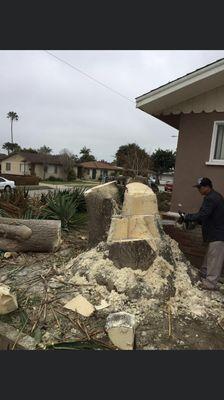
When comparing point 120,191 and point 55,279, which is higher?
point 120,191

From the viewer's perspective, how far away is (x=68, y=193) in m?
11.2

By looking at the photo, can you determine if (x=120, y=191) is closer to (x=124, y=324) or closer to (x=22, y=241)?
(x=22, y=241)

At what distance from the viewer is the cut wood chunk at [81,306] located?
14.1 feet

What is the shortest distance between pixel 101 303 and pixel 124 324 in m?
0.73

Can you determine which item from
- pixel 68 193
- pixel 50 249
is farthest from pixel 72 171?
pixel 50 249

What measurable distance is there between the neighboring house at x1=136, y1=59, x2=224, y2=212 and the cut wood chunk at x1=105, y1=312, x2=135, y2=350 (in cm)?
331

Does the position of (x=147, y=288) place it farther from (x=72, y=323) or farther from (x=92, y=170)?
(x=92, y=170)

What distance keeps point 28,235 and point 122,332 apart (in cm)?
330

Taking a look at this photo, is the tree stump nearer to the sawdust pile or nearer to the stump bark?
the stump bark

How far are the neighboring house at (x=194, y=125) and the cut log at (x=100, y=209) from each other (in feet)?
4.78

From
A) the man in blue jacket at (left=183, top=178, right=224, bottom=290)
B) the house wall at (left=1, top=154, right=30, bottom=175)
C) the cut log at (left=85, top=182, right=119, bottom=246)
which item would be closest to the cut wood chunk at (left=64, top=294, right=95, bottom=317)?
the cut log at (left=85, top=182, right=119, bottom=246)

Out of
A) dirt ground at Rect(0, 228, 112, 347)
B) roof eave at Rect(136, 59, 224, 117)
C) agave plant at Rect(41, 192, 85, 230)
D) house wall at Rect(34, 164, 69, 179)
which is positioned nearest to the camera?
dirt ground at Rect(0, 228, 112, 347)

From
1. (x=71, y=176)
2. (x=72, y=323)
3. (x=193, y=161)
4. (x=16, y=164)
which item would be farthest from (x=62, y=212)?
(x=16, y=164)

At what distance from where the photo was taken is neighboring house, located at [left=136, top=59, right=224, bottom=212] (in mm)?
6262
